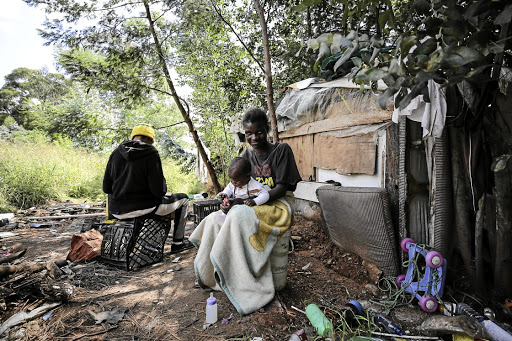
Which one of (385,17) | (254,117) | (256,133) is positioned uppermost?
(385,17)

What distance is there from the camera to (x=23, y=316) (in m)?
2.28

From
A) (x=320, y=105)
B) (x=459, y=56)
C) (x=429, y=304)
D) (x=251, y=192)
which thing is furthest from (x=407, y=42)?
(x=320, y=105)

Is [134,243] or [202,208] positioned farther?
[202,208]

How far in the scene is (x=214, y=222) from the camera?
2.62 meters

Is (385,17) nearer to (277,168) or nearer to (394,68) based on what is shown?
(394,68)

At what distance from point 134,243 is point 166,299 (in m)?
1.19

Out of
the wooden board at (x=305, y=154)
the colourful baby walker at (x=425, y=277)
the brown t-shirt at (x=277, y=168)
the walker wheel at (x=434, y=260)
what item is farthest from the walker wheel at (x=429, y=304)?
the wooden board at (x=305, y=154)

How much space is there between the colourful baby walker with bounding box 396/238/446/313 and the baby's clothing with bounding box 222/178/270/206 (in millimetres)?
1498

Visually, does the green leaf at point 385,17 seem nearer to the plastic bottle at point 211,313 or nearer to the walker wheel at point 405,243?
the walker wheel at point 405,243

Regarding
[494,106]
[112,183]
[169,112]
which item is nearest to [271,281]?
[494,106]

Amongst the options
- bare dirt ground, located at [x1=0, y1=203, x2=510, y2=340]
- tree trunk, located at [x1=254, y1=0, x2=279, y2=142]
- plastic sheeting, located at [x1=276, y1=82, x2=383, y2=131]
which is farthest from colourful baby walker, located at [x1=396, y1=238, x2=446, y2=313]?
tree trunk, located at [x1=254, y1=0, x2=279, y2=142]

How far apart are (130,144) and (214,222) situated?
1.86 metres

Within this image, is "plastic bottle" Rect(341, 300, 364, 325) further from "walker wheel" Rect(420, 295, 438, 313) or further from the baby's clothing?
the baby's clothing

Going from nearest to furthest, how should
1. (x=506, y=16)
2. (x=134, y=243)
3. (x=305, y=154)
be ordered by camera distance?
(x=506, y=16)
(x=134, y=243)
(x=305, y=154)
